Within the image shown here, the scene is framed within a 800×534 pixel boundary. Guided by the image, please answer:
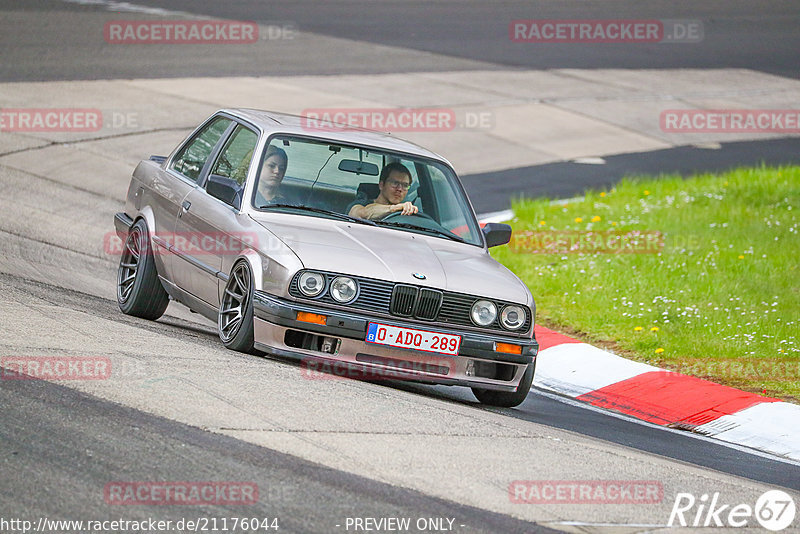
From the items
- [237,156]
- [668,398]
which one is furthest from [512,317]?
[237,156]

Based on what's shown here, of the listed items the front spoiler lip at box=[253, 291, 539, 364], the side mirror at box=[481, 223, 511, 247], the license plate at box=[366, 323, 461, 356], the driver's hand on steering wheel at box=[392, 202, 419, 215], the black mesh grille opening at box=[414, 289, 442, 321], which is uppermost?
the driver's hand on steering wheel at box=[392, 202, 419, 215]

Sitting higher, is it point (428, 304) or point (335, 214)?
point (335, 214)

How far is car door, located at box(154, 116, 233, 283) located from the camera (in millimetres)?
8641

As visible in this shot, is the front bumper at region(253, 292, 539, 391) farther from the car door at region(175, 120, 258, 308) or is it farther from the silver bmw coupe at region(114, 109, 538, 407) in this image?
the car door at region(175, 120, 258, 308)

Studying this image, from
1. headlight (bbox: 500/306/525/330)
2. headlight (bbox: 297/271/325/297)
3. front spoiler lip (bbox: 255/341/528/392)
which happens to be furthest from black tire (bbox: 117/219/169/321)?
headlight (bbox: 500/306/525/330)

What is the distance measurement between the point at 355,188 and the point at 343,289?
4.41 ft

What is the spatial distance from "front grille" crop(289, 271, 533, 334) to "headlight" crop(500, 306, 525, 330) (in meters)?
0.26

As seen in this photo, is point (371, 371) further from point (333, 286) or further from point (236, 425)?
point (236, 425)

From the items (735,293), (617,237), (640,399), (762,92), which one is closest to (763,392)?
(640,399)

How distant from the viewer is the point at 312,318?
710 cm

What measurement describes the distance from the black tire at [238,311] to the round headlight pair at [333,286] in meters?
0.40

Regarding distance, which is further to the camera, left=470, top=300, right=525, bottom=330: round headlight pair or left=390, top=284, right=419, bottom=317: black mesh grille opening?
left=470, top=300, right=525, bottom=330: round headlight pair

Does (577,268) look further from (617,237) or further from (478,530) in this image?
(478,530)

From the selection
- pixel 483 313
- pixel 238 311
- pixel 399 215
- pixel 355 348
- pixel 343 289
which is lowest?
pixel 355 348
